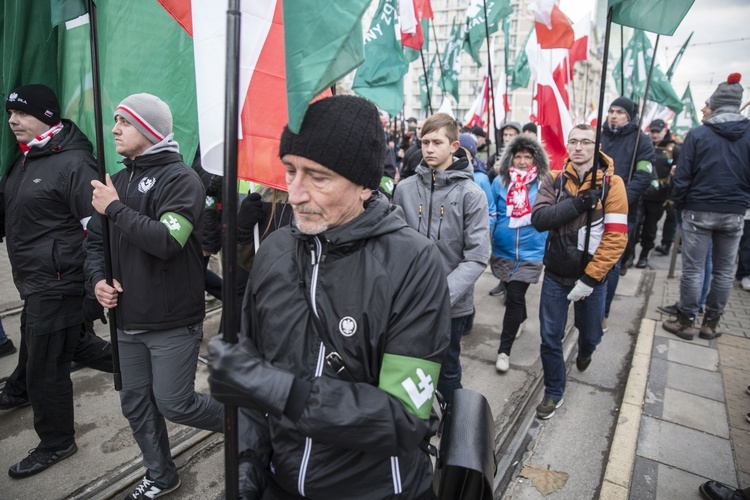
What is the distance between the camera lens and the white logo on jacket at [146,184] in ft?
8.04

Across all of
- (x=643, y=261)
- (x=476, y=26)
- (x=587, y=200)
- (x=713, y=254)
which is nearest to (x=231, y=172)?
(x=587, y=200)

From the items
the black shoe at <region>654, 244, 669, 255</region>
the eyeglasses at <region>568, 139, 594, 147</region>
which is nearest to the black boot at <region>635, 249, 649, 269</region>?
the black shoe at <region>654, 244, 669, 255</region>

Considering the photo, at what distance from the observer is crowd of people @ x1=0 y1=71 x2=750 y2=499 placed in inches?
56.1

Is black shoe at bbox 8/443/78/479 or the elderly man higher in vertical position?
the elderly man

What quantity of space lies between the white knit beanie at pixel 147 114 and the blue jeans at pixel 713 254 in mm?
4997

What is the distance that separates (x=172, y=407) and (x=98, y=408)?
1.56 m

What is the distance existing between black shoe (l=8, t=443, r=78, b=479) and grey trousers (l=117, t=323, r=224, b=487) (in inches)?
29.7

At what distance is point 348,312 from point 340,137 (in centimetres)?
53

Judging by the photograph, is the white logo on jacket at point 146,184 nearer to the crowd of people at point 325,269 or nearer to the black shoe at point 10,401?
the crowd of people at point 325,269

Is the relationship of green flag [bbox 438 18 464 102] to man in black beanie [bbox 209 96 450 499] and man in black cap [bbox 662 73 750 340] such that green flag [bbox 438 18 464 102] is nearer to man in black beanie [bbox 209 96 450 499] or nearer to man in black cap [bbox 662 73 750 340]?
man in black cap [bbox 662 73 750 340]

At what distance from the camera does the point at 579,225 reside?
11.1ft

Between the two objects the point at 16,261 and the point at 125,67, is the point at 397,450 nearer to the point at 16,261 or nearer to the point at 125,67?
the point at 125,67

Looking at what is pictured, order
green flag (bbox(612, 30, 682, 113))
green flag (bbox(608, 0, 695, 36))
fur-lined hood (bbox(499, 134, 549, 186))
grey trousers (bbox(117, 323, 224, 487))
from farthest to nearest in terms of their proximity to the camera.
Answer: green flag (bbox(612, 30, 682, 113))
fur-lined hood (bbox(499, 134, 549, 186))
grey trousers (bbox(117, 323, 224, 487))
green flag (bbox(608, 0, 695, 36))

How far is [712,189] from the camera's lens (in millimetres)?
4684
